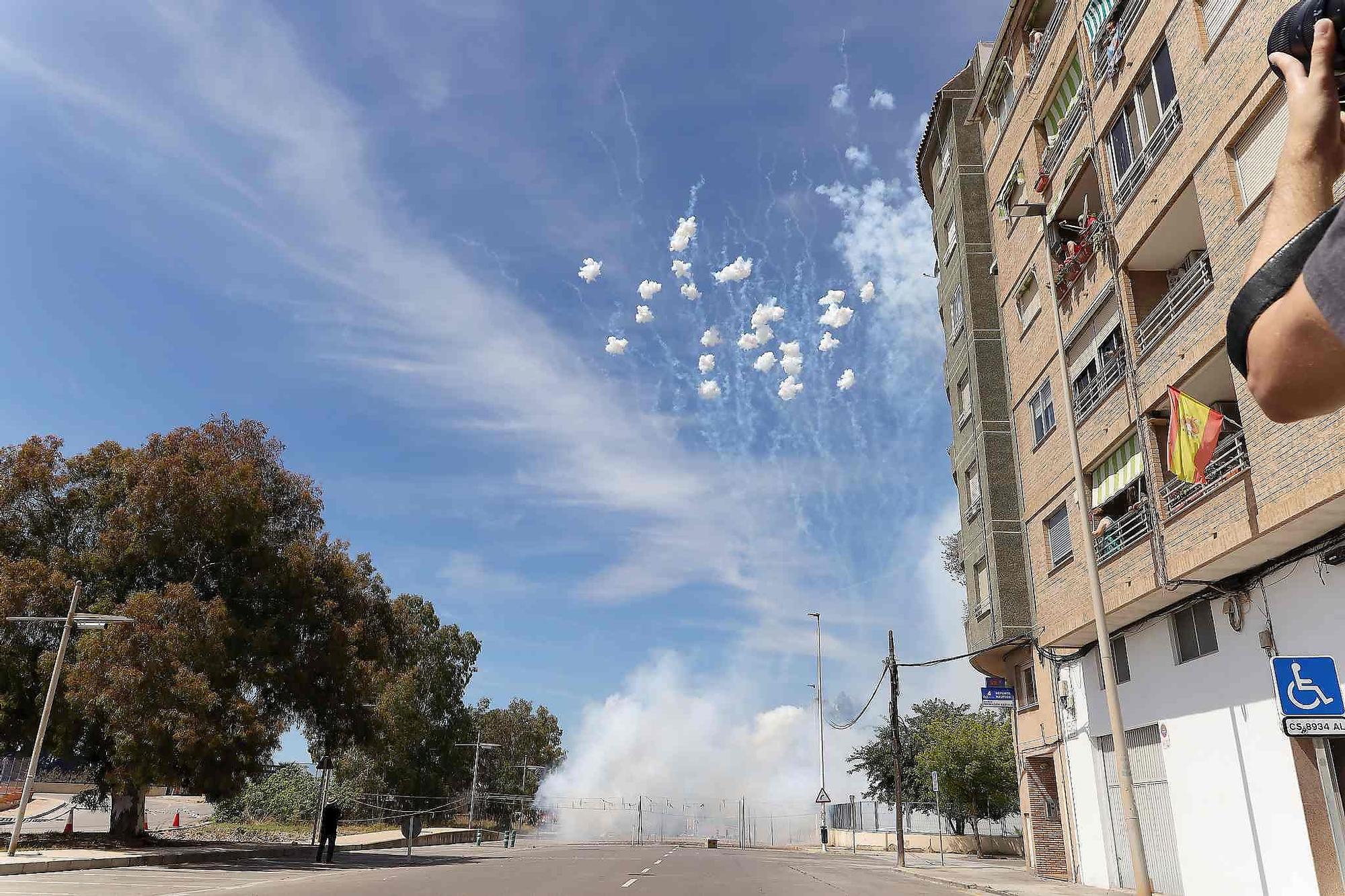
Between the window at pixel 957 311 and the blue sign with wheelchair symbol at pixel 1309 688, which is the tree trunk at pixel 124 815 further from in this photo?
the blue sign with wheelchair symbol at pixel 1309 688

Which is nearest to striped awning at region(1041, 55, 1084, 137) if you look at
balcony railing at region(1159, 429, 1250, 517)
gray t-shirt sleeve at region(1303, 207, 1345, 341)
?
balcony railing at region(1159, 429, 1250, 517)

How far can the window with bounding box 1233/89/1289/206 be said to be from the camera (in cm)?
1361

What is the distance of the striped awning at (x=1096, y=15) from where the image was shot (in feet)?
64.9

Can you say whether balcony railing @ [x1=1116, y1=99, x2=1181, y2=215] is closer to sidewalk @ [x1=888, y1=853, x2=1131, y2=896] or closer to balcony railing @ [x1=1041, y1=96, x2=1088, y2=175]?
balcony railing @ [x1=1041, y1=96, x2=1088, y2=175]

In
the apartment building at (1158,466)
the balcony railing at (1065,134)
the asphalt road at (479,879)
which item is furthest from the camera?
the balcony railing at (1065,134)

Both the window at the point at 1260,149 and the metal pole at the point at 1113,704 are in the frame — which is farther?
the metal pole at the point at 1113,704

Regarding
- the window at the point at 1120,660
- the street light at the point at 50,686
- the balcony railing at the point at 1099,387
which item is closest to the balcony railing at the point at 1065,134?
the balcony railing at the point at 1099,387

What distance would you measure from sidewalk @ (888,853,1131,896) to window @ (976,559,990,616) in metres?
7.47

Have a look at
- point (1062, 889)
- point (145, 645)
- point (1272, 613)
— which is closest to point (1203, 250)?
point (1272, 613)

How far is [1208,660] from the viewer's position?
16406 millimetres

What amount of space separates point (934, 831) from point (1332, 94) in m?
50.2

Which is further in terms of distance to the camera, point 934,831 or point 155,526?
point 934,831

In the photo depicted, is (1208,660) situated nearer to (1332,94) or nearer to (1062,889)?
(1062,889)

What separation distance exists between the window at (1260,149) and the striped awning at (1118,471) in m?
5.57
